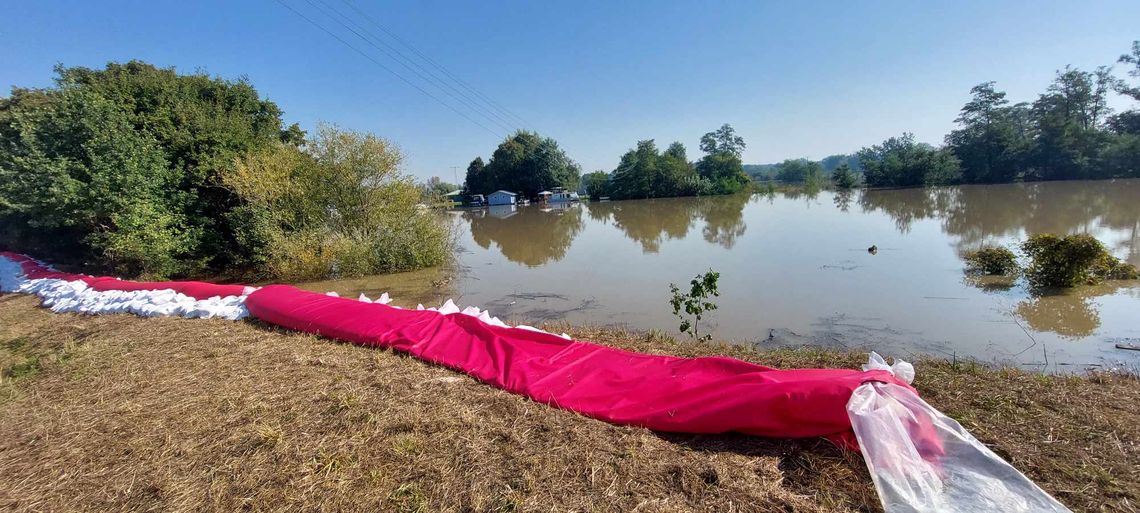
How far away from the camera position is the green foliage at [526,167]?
5659cm

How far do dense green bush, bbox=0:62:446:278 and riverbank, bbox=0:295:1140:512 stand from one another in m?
8.36

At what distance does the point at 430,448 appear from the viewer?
8.13 ft

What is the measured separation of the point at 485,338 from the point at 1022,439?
3.61 m

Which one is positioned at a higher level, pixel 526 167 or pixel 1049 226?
pixel 526 167

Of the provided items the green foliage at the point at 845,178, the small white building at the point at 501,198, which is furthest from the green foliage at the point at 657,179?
the green foliage at the point at 845,178

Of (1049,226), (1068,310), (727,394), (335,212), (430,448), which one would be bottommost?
(1068,310)

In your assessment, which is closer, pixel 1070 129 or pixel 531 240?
pixel 531 240

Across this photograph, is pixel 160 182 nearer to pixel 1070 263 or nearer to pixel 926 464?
pixel 926 464

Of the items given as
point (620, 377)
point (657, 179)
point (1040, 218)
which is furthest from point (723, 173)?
point (620, 377)

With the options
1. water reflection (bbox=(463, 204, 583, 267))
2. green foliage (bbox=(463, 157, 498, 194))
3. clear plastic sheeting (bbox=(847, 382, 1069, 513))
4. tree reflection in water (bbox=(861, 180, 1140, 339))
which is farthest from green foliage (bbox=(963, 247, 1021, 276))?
green foliage (bbox=(463, 157, 498, 194))

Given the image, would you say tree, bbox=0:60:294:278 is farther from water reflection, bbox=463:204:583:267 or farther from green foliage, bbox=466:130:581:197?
green foliage, bbox=466:130:581:197

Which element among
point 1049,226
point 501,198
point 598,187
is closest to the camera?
point 1049,226

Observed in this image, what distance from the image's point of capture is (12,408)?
344 cm

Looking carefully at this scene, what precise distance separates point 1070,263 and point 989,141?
47162 millimetres
